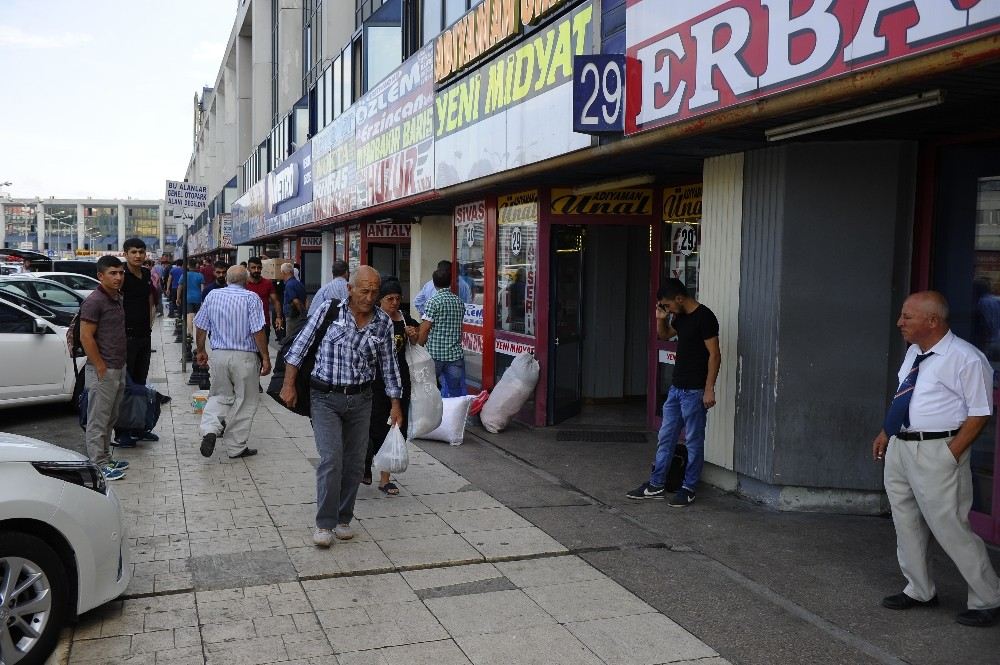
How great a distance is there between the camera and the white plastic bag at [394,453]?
6887 mm

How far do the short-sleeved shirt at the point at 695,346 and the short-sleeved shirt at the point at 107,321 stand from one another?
448cm

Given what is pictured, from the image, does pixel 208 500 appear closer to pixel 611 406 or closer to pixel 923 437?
pixel 923 437

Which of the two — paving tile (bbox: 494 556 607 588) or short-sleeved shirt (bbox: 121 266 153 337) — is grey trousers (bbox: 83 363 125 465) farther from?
paving tile (bbox: 494 556 607 588)

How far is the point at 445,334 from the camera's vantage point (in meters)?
9.93

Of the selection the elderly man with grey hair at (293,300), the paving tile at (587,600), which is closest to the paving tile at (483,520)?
the paving tile at (587,600)

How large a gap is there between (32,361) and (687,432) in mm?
7577

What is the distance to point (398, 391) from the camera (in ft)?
20.5

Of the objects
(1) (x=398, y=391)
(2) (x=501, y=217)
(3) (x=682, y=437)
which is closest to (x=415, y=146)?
(2) (x=501, y=217)

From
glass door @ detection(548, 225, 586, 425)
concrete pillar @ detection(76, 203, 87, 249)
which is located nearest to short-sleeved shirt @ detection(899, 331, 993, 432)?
glass door @ detection(548, 225, 586, 425)

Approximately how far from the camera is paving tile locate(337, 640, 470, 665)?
14.1 ft

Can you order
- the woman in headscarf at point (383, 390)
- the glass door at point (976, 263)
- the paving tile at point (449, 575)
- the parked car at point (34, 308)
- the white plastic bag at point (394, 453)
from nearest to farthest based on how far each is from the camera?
the paving tile at point (449, 575)
the glass door at point (976, 263)
the white plastic bag at point (394, 453)
the woman in headscarf at point (383, 390)
the parked car at point (34, 308)

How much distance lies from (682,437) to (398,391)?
11.0 ft

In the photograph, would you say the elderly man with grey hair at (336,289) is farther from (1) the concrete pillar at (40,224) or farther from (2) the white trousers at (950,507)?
(1) the concrete pillar at (40,224)

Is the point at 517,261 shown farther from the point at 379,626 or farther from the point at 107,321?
the point at 379,626
